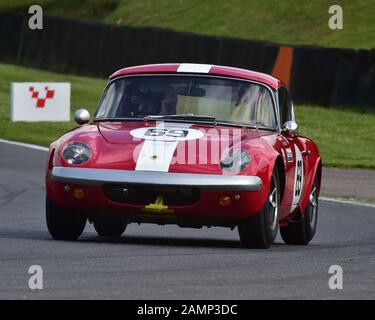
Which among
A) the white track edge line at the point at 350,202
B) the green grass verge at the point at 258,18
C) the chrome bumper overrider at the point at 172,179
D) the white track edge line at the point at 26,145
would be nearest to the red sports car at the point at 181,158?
the chrome bumper overrider at the point at 172,179

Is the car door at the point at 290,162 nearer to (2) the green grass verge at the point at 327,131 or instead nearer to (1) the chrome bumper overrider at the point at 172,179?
(1) the chrome bumper overrider at the point at 172,179

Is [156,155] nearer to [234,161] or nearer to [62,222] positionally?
[234,161]

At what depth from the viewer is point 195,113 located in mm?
10898

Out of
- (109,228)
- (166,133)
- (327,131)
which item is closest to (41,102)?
(327,131)

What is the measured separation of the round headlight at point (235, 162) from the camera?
9.91m

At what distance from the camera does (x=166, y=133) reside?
10.2 metres

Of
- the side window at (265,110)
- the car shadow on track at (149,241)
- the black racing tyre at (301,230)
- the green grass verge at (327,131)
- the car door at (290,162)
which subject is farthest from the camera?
the green grass verge at (327,131)

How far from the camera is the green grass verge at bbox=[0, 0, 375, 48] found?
1506 inches

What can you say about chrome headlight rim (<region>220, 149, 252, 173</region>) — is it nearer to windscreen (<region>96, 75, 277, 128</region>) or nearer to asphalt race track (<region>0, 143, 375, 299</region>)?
asphalt race track (<region>0, 143, 375, 299</region>)

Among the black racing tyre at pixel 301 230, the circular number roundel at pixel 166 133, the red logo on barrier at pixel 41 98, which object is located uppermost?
the circular number roundel at pixel 166 133

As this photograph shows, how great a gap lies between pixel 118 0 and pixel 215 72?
44.0 m

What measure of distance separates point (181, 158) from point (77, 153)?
77 cm

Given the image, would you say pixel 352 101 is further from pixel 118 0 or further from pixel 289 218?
pixel 118 0
